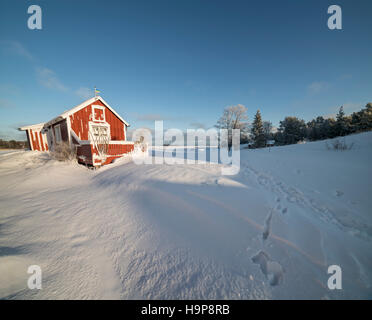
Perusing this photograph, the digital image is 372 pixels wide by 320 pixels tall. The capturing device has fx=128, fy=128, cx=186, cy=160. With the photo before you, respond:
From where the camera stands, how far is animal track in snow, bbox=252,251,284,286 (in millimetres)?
1689

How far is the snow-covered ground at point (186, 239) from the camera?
1.54 metres

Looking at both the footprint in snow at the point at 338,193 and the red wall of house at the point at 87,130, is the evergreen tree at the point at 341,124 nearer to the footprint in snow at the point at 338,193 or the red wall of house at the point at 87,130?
the footprint in snow at the point at 338,193

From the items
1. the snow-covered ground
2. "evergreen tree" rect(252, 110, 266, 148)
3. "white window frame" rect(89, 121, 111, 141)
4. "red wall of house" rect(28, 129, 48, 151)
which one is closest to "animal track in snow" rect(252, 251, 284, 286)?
the snow-covered ground

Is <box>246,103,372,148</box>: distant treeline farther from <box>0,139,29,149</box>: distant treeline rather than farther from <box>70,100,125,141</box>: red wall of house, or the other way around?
<box>0,139,29,149</box>: distant treeline

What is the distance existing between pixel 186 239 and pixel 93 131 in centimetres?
1047

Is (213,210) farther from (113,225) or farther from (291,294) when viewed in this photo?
(113,225)

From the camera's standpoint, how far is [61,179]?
520cm

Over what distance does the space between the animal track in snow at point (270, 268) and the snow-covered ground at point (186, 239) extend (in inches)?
0.5

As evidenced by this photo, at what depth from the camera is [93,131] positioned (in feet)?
30.7

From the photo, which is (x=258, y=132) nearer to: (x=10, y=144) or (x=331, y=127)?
(x=331, y=127)

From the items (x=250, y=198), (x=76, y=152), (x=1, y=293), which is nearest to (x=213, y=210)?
(x=250, y=198)

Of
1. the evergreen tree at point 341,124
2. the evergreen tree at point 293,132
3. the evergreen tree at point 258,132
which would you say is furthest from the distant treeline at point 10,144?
the evergreen tree at point 341,124

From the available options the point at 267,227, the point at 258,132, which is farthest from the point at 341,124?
the point at 267,227

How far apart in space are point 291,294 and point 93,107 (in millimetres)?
12378
